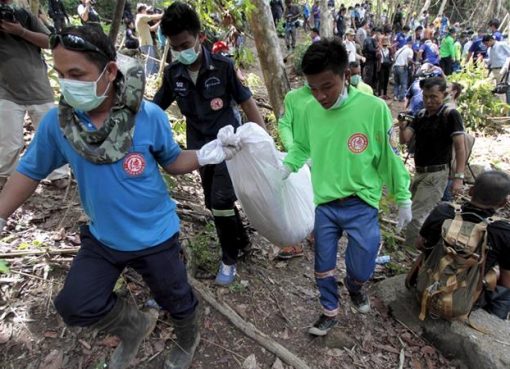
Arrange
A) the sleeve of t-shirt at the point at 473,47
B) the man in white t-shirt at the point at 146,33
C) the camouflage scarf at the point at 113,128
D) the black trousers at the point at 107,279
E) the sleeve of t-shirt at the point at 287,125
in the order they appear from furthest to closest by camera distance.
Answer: the sleeve of t-shirt at the point at 473,47 → the man in white t-shirt at the point at 146,33 → the sleeve of t-shirt at the point at 287,125 → the black trousers at the point at 107,279 → the camouflage scarf at the point at 113,128

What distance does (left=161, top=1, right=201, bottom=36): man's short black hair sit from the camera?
2.79 m

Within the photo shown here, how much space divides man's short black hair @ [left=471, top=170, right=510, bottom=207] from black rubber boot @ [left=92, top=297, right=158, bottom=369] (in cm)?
244

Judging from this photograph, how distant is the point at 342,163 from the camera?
8.89 feet

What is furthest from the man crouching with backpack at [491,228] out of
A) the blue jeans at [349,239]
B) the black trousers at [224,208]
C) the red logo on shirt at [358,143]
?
the black trousers at [224,208]

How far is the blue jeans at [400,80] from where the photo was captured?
1196cm

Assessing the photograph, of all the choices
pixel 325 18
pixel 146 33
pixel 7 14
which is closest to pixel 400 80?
pixel 325 18

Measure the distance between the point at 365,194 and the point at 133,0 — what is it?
68.8 feet

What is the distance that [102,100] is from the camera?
1.90 meters

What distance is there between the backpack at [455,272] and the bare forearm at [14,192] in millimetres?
2565

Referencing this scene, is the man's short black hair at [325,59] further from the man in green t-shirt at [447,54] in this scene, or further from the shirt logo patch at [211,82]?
the man in green t-shirt at [447,54]

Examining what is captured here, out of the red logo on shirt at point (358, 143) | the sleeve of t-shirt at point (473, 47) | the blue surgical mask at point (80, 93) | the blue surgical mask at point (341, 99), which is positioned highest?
the blue surgical mask at point (80, 93)

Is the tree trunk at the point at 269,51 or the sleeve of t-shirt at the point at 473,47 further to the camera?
the sleeve of t-shirt at the point at 473,47

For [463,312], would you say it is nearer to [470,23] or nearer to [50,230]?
[50,230]

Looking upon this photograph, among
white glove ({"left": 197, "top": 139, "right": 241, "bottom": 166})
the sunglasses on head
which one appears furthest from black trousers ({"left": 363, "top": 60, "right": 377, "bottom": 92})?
the sunglasses on head
